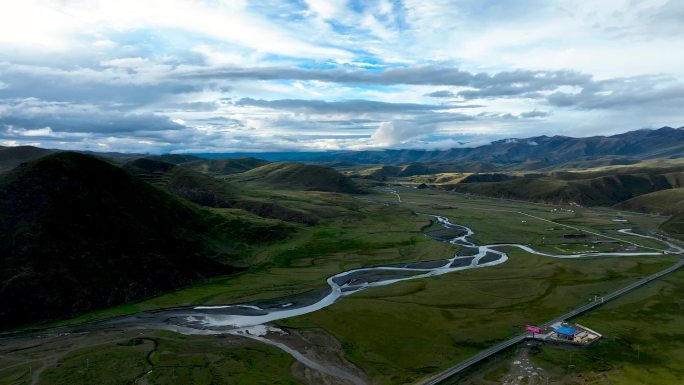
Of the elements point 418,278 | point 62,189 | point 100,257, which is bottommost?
point 418,278

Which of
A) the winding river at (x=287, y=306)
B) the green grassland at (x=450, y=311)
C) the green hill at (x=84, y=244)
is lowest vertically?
the winding river at (x=287, y=306)

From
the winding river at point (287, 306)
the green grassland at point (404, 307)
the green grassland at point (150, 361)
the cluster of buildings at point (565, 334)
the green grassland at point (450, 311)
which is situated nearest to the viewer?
the green grassland at point (150, 361)

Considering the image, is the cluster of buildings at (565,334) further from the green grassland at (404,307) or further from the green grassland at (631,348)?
the green grassland at (404,307)

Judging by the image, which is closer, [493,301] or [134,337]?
[134,337]

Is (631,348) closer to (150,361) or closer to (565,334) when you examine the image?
(565,334)

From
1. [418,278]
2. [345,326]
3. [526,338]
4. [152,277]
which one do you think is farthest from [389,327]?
[152,277]

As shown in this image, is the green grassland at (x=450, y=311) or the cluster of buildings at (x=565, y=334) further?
the cluster of buildings at (x=565, y=334)

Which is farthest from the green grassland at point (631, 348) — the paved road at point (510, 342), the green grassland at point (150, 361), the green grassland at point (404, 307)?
the green grassland at point (150, 361)

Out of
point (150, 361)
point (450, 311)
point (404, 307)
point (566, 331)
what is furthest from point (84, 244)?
point (566, 331)

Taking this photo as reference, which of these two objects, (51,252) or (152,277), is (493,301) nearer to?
(152,277)
